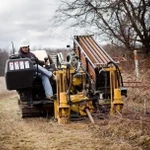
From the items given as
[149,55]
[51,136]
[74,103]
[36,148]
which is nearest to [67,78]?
[74,103]

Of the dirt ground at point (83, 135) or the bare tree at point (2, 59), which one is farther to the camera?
the bare tree at point (2, 59)

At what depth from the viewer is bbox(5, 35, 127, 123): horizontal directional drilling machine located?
9.30 meters

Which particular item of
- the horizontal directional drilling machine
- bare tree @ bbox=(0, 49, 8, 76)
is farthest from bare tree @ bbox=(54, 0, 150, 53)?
bare tree @ bbox=(0, 49, 8, 76)

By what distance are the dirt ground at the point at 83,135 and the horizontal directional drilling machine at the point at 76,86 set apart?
360mm

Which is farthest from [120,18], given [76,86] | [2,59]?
[2,59]

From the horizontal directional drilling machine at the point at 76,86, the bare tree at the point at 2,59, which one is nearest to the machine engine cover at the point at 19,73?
the horizontal directional drilling machine at the point at 76,86

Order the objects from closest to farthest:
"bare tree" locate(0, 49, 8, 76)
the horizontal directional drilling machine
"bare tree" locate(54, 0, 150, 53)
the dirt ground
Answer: the dirt ground
the horizontal directional drilling machine
"bare tree" locate(54, 0, 150, 53)
"bare tree" locate(0, 49, 8, 76)

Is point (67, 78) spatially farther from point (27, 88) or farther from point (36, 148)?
point (36, 148)

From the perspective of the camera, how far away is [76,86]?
402 inches

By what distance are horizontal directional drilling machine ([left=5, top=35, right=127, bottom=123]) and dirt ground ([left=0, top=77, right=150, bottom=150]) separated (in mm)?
360

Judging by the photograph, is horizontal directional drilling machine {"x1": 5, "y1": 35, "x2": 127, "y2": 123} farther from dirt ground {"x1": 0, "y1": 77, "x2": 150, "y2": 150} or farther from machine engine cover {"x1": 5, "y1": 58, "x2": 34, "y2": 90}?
dirt ground {"x1": 0, "y1": 77, "x2": 150, "y2": 150}

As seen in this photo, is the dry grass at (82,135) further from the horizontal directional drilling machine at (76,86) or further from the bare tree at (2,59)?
the bare tree at (2,59)

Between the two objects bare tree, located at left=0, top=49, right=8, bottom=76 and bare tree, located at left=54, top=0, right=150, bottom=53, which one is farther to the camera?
bare tree, located at left=0, top=49, right=8, bottom=76

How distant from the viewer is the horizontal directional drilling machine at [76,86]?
366 inches
